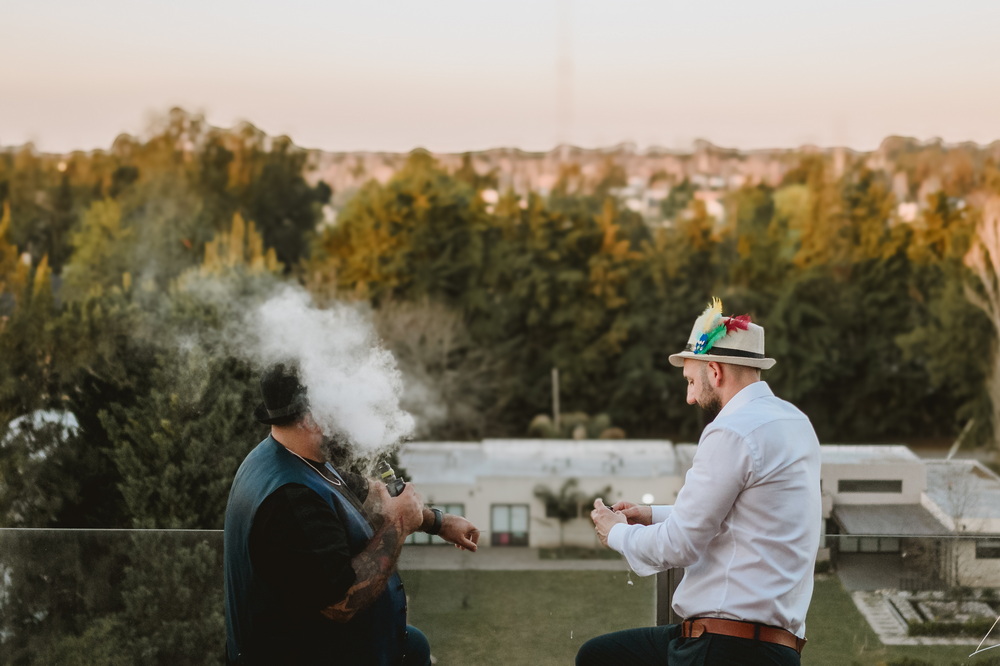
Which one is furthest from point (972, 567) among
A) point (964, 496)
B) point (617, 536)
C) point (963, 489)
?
point (963, 489)

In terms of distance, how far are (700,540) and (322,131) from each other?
52262 mm

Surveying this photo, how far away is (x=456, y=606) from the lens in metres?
4.08

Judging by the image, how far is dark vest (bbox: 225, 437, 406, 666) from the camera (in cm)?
265

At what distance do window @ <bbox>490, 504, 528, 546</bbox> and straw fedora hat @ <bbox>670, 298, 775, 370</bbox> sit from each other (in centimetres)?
2087

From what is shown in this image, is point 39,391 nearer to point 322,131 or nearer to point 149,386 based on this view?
point 149,386

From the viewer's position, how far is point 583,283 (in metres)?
37.9

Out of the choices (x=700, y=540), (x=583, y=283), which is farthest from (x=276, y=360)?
(x=583, y=283)

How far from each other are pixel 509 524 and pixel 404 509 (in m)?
21.7

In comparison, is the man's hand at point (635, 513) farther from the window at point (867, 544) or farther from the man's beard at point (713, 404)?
the window at point (867, 544)

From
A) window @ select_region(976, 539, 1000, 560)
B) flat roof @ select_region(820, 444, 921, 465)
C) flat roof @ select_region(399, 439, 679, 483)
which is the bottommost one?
flat roof @ select_region(399, 439, 679, 483)

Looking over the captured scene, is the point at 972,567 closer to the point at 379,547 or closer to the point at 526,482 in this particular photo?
the point at 379,547

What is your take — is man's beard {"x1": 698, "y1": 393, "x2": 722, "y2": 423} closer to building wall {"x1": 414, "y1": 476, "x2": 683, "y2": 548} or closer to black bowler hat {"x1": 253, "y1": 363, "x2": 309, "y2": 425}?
black bowler hat {"x1": 253, "y1": 363, "x2": 309, "y2": 425}

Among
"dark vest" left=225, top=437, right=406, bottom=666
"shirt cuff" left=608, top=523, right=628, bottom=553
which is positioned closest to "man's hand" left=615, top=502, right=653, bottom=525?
"shirt cuff" left=608, top=523, right=628, bottom=553

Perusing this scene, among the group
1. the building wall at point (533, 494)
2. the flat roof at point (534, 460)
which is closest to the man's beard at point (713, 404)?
the building wall at point (533, 494)
